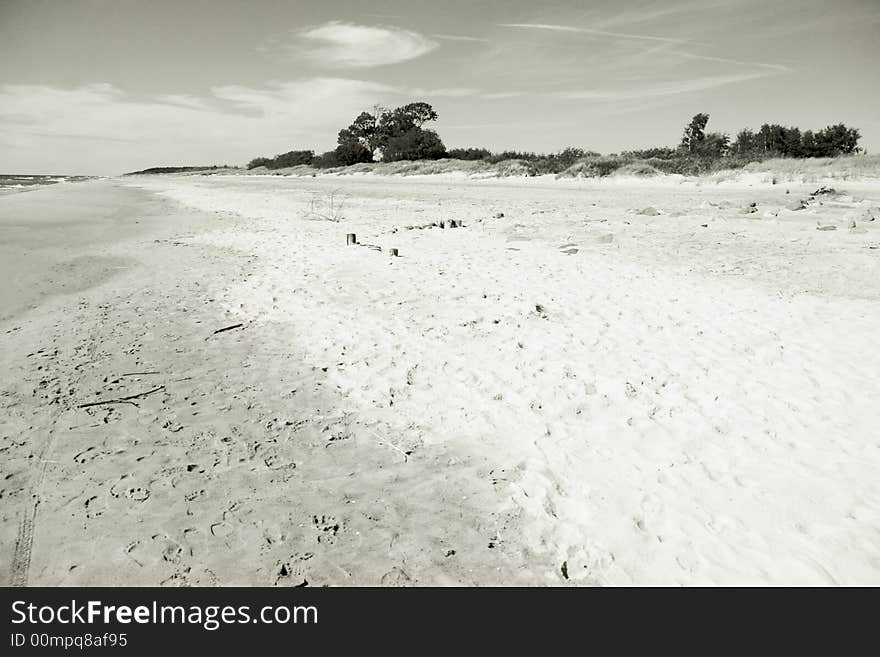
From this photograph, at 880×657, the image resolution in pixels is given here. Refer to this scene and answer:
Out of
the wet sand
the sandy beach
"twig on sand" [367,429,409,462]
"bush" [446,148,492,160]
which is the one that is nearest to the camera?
the sandy beach

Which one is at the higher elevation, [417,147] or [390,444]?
[417,147]

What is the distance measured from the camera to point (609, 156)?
31.0 metres

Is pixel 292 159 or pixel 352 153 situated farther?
pixel 292 159

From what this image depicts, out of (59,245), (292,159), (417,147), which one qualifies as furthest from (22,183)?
(59,245)

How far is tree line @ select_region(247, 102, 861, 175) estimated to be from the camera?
1023 inches

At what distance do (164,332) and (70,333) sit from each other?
0.99 metres

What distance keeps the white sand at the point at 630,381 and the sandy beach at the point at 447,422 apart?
0.02 meters

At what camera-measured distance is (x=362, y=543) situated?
2.70 metres

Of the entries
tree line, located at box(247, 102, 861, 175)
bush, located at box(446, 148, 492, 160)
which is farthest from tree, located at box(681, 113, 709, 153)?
bush, located at box(446, 148, 492, 160)

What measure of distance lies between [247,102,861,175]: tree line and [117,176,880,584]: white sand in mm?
19172

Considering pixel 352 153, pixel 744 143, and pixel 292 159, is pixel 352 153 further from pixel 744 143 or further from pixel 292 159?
pixel 744 143

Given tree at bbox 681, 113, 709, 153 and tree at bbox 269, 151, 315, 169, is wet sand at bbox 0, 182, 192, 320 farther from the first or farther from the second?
tree at bbox 269, 151, 315, 169

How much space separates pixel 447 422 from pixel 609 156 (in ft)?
102

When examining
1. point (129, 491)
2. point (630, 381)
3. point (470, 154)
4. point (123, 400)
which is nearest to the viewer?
point (129, 491)
